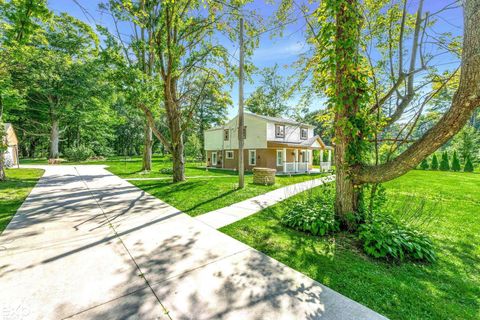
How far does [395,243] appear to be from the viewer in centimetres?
347

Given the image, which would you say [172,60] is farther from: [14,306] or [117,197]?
[14,306]

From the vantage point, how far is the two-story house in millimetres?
18766

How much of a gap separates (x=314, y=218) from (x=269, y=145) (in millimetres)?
14112

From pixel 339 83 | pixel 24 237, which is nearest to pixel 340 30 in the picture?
pixel 339 83

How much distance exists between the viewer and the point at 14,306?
2.24 meters

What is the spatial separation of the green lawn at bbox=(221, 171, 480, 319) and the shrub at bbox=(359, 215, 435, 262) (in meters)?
0.14

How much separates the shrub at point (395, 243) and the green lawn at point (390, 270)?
14 cm

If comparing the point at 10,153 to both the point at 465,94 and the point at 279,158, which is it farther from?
the point at 465,94

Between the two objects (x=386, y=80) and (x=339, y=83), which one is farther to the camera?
(x=386, y=80)

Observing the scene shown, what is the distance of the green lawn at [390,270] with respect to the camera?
2.36m

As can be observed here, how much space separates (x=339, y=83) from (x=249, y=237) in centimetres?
339

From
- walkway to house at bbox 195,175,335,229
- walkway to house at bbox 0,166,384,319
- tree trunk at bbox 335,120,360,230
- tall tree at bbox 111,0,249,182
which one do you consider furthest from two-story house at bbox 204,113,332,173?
walkway to house at bbox 0,166,384,319

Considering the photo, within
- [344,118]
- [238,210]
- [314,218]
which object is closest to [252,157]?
[238,210]

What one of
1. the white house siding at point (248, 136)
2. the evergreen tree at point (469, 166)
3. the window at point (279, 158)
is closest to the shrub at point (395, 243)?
the white house siding at point (248, 136)
